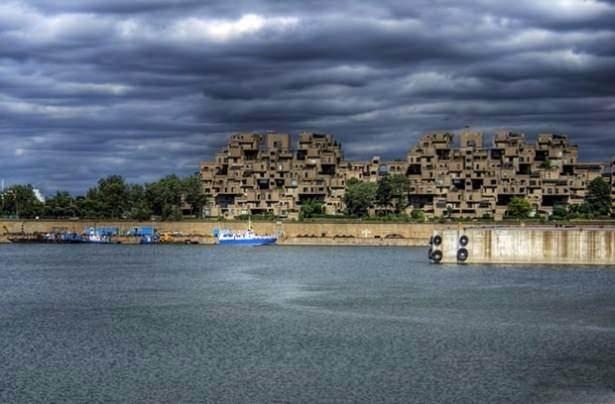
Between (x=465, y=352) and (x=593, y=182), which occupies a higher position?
(x=593, y=182)

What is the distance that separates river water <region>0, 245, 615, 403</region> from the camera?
40031mm

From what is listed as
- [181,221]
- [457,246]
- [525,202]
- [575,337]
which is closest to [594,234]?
[457,246]

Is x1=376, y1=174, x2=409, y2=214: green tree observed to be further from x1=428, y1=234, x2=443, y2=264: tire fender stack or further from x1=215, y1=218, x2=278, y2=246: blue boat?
x1=428, y1=234, x2=443, y2=264: tire fender stack

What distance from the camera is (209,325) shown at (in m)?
58.8

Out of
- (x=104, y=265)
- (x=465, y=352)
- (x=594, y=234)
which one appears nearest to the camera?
(x=465, y=352)

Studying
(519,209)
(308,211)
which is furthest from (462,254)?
(308,211)

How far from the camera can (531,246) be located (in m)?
103

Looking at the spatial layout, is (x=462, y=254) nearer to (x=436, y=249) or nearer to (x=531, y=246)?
(x=436, y=249)

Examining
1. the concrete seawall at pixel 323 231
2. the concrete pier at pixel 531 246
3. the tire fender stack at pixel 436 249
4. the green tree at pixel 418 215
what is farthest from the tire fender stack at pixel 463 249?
the green tree at pixel 418 215

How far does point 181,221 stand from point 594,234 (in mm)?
105191

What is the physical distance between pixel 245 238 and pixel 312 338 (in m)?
126

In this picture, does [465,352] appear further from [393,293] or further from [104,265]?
[104,265]

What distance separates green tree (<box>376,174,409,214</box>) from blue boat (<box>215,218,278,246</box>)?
24.1 meters

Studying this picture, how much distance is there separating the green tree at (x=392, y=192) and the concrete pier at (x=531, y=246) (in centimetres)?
8857
